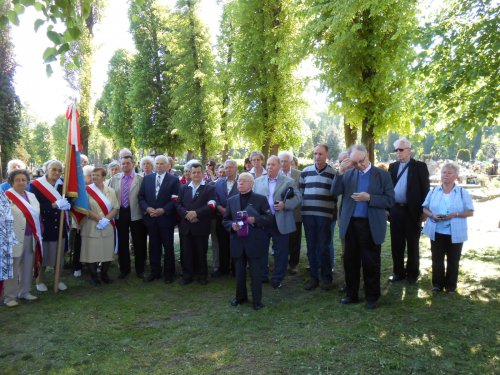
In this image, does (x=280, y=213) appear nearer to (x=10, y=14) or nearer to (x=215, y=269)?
(x=215, y=269)

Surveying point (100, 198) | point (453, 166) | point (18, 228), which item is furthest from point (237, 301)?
point (453, 166)

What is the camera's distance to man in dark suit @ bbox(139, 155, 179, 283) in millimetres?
6742

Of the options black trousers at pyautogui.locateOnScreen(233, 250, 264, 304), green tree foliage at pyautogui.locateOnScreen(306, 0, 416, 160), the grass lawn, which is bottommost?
the grass lawn

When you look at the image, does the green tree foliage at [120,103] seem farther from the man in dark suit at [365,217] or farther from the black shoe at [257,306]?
the man in dark suit at [365,217]

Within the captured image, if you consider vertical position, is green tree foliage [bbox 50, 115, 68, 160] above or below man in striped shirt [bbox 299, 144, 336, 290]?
above

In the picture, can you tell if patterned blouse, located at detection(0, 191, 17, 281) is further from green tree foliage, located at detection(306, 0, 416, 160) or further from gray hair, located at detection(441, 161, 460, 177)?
green tree foliage, located at detection(306, 0, 416, 160)

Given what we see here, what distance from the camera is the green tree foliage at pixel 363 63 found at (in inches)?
352

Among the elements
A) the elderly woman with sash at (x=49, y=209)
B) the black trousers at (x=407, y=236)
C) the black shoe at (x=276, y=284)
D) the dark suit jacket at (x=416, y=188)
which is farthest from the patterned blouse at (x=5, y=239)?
the dark suit jacket at (x=416, y=188)

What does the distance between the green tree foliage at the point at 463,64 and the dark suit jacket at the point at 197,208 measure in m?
3.65

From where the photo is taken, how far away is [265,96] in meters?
15.1

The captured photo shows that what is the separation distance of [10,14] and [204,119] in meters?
19.4

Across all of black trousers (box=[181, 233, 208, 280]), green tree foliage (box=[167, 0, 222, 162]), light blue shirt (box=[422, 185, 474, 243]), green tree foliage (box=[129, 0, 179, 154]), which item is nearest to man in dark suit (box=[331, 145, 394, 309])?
light blue shirt (box=[422, 185, 474, 243])

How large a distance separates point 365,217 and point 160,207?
3.47 m

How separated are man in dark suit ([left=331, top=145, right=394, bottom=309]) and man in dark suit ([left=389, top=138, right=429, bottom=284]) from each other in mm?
994
